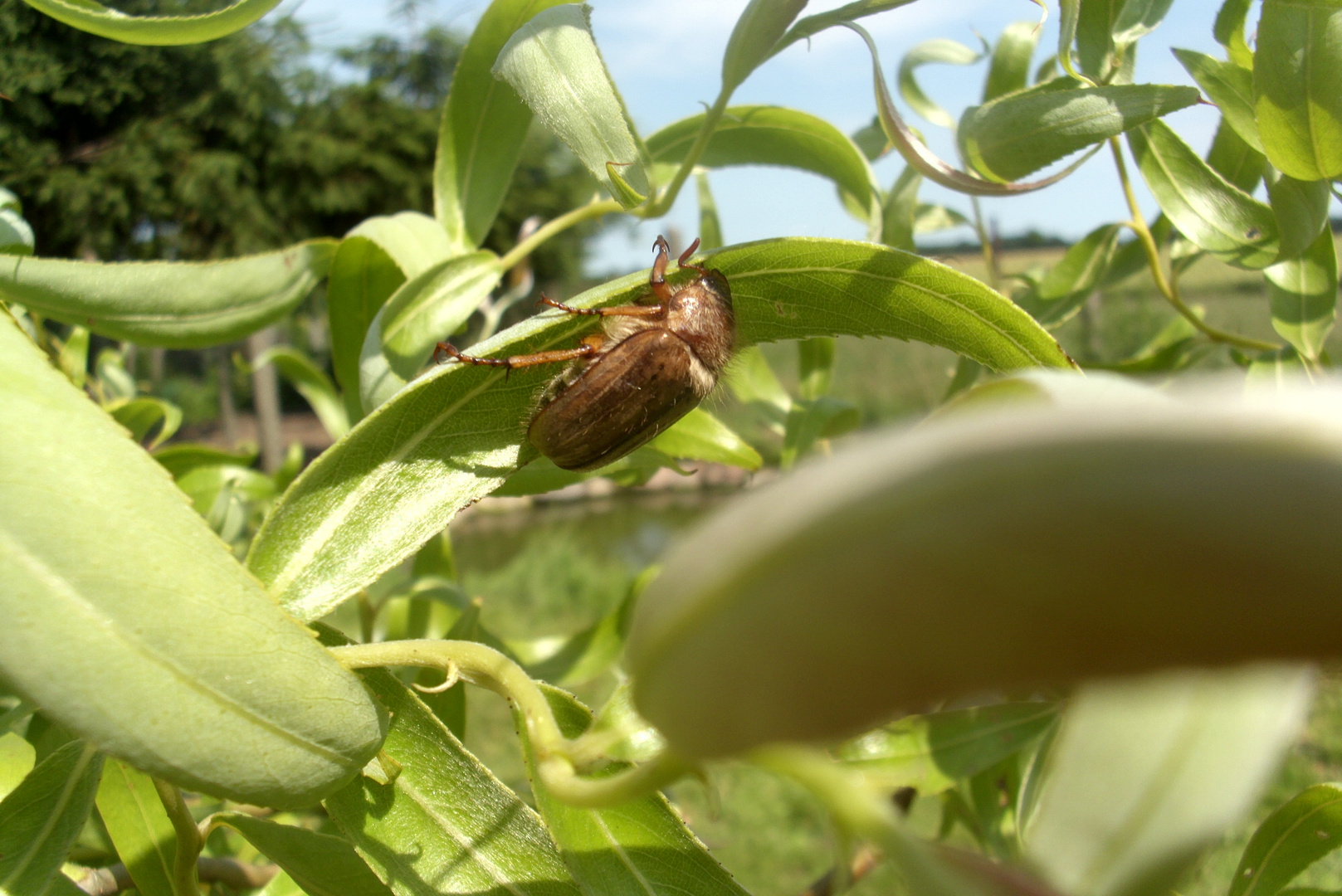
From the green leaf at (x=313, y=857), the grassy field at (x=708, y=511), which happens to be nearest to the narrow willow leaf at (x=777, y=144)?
the grassy field at (x=708, y=511)

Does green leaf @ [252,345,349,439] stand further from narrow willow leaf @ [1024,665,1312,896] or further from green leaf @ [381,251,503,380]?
narrow willow leaf @ [1024,665,1312,896]

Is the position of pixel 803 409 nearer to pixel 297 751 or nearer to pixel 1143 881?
pixel 297 751

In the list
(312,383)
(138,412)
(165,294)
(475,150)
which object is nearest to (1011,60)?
(475,150)

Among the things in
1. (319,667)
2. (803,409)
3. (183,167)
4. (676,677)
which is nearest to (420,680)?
(319,667)

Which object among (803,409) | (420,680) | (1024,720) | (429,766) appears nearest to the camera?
(429,766)

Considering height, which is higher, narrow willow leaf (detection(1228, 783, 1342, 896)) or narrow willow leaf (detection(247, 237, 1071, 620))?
narrow willow leaf (detection(247, 237, 1071, 620))

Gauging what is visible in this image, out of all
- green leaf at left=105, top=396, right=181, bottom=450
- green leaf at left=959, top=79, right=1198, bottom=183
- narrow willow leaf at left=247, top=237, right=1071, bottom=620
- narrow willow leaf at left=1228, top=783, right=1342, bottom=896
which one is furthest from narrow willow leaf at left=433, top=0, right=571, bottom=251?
narrow willow leaf at left=1228, top=783, right=1342, bottom=896

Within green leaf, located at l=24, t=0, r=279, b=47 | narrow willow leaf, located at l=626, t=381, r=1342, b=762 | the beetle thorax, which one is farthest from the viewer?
the beetle thorax
